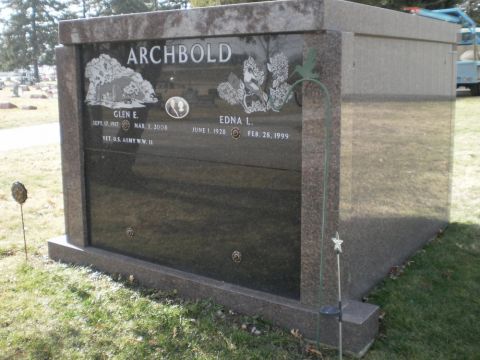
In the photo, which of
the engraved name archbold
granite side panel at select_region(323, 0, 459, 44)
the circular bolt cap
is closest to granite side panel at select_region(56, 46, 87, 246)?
the engraved name archbold

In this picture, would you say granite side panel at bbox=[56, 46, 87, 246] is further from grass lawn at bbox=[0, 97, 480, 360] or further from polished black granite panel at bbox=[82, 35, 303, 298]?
grass lawn at bbox=[0, 97, 480, 360]

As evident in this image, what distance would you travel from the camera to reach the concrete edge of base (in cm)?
366

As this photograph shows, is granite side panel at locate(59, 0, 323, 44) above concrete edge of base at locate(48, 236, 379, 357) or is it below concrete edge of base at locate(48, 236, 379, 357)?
above

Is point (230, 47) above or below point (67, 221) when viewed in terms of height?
above

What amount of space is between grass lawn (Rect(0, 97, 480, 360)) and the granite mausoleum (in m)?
0.15

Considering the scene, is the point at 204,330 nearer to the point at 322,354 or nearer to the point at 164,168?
the point at 322,354

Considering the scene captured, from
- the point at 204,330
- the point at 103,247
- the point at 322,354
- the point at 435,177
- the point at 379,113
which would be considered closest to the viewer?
the point at 322,354

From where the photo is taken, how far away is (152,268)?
4.72 metres

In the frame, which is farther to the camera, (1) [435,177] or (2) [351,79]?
(1) [435,177]

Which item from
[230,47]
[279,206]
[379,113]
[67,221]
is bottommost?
[67,221]

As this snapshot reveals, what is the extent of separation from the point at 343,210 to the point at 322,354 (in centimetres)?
90

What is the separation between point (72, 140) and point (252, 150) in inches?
75.8

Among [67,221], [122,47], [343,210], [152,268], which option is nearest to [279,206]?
[343,210]

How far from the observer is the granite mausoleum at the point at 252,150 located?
3762mm
